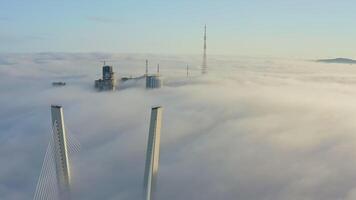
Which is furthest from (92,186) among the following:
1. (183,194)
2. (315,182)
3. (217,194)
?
(315,182)

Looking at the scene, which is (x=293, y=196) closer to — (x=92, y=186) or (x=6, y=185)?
(x=92, y=186)

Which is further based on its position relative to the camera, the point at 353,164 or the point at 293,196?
the point at 353,164

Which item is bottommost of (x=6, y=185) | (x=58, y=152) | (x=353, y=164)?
(x=6, y=185)

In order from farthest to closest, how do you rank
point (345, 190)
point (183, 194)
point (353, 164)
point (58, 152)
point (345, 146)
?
point (345, 146) < point (353, 164) < point (183, 194) < point (345, 190) < point (58, 152)

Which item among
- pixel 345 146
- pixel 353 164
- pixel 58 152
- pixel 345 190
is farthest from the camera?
pixel 345 146

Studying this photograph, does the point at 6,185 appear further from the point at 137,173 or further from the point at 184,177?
the point at 184,177

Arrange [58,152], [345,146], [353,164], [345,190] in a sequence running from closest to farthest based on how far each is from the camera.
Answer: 1. [58,152]
2. [345,190]
3. [353,164]
4. [345,146]

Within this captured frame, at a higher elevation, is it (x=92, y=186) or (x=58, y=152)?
(x=58, y=152)

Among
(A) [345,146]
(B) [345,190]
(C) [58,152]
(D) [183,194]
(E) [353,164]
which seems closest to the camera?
(C) [58,152]

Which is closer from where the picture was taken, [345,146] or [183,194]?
[183,194]

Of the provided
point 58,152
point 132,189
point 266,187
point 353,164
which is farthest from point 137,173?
point 58,152
